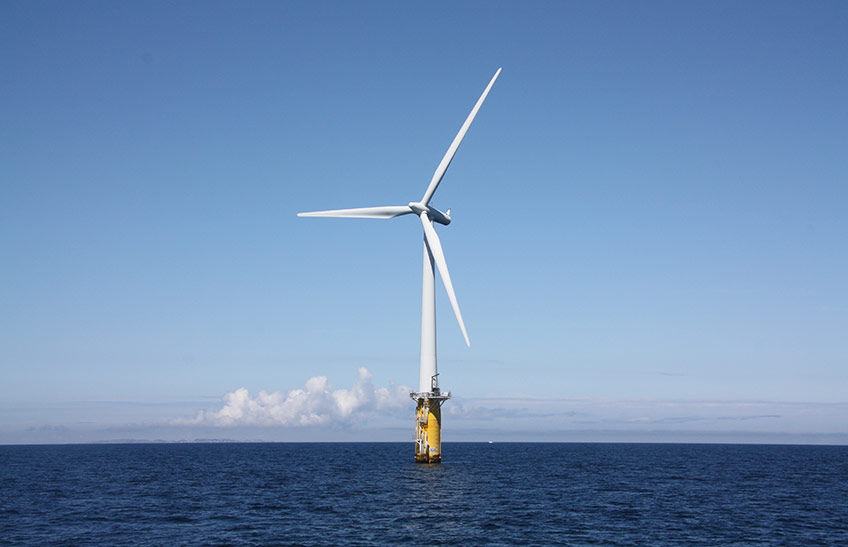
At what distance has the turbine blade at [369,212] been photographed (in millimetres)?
105625

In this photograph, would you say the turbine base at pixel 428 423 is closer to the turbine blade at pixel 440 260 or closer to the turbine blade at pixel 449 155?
the turbine blade at pixel 440 260

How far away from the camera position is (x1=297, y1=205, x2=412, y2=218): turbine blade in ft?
347

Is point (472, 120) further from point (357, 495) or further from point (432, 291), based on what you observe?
point (357, 495)

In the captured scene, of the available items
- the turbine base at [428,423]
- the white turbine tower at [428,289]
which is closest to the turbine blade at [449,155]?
the white turbine tower at [428,289]

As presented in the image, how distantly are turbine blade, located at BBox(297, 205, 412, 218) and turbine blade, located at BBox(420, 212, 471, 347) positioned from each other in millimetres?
→ 3643

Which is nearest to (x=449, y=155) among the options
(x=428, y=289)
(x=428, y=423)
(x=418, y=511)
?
(x=428, y=289)

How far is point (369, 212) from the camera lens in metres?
108

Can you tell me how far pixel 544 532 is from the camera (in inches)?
2344

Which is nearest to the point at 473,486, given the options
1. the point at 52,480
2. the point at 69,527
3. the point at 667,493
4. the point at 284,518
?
the point at 667,493

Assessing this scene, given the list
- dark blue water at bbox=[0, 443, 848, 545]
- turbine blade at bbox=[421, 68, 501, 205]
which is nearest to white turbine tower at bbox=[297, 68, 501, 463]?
turbine blade at bbox=[421, 68, 501, 205]

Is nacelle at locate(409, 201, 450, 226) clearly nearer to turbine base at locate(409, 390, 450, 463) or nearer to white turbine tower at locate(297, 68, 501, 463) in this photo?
white turbine tower at locate(297, 68, 501, 463)

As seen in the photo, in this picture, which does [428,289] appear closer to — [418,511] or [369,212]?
[369,212]

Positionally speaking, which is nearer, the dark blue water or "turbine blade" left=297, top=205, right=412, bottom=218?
the dark blue water

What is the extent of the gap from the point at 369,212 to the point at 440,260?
15021 millimetres
